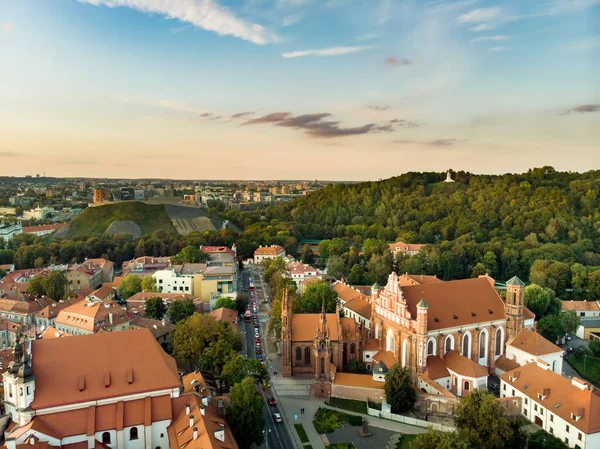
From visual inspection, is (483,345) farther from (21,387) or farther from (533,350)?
(21,387)

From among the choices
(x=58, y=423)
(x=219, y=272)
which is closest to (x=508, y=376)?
(x=58, y=423)

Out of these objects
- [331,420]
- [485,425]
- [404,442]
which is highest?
[485,425]

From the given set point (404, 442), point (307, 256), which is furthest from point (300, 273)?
A: point (404, 442)

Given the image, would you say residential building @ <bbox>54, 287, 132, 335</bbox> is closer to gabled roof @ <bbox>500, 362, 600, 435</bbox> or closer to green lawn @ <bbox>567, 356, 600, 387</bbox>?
gabled roof @ <bbox>500, 362, 600, 435</bbox>

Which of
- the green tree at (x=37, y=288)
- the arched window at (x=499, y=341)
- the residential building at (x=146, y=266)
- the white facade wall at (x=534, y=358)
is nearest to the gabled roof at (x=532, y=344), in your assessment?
the white facade wall at (x=534, y=358)

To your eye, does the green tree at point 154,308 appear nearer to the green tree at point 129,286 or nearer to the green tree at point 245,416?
the green tree at point 129,286

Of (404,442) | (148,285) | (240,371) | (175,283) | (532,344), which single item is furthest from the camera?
(175,283)
